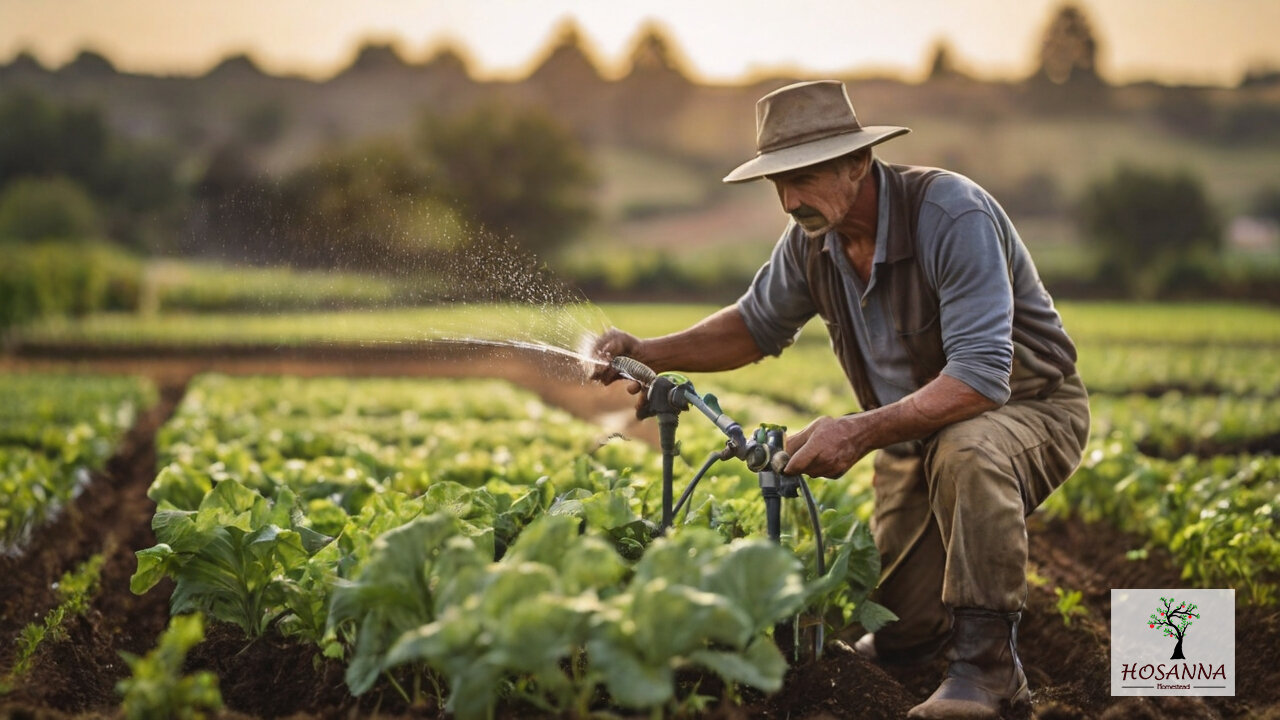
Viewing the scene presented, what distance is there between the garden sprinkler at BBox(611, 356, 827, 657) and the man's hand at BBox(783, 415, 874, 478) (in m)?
0.03

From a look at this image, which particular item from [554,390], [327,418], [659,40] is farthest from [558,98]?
[327,418]

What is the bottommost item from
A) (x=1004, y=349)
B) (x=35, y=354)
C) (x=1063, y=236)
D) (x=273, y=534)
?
(x=1063, y=236)

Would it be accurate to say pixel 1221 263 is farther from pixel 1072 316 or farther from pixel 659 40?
pixel 659 40

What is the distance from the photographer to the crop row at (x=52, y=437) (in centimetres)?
621

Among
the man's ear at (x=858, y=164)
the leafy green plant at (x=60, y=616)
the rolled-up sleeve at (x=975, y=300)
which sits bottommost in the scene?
the leafy green plant at (x=60, y=616)

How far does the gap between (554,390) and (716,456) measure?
599 inches

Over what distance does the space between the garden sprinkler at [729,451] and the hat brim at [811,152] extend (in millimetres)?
666

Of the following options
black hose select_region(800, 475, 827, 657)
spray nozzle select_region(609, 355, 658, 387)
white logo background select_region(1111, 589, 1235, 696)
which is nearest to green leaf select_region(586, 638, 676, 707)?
black hose select_region(800, 475, 827, 657)

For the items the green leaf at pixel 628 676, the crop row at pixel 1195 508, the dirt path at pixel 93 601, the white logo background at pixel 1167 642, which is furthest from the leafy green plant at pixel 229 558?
the crop row at pixel 1195 508

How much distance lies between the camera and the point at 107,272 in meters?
32.9

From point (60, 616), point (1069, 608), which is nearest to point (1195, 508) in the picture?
point (1069, 608)

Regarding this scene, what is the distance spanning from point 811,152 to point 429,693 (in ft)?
6.36

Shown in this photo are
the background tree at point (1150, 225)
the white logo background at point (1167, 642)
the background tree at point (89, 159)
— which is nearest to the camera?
the white logo background at point (1167, 642)

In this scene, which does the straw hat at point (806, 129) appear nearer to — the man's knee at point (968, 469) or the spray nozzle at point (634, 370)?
the spray nozzle at point (634, 370)
